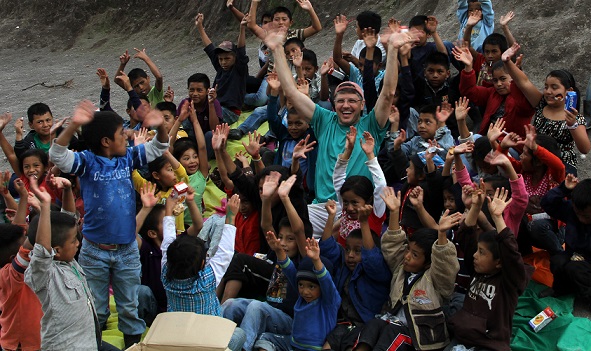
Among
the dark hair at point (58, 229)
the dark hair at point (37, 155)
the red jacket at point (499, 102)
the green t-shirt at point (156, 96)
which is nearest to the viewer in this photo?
the dark hair at point (58, 229)

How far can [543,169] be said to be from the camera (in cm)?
543

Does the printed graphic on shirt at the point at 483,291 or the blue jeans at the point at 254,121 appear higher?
the blue jeans at the point at 254,121

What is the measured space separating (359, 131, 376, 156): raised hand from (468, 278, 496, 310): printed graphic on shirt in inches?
51.1

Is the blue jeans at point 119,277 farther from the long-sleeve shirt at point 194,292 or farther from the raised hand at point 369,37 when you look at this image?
the raised hand at point 369,37

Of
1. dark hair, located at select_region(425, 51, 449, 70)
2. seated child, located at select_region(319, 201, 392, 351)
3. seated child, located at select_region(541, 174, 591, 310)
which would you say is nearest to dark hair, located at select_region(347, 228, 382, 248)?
seated child, located at select_region(319, 201, 392, 351)

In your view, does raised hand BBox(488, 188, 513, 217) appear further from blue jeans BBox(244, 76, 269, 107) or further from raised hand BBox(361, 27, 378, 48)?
blue jeans BBox(244, 76, 269, 107)

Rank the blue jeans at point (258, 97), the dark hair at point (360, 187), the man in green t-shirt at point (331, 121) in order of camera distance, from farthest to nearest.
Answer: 1. the blue jeans at point (258, 97)
2. the man in green t-shirt at point (331, 121)
3. the dark hair at point (360, 187)

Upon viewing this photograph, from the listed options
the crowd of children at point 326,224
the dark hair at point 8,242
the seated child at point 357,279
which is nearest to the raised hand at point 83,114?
the crowd of children at point 326,224

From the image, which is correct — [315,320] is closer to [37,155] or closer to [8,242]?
[8,242]

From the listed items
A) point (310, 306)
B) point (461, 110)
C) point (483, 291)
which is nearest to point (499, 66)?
point (461, 110)

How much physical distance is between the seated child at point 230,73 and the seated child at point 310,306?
3436mm

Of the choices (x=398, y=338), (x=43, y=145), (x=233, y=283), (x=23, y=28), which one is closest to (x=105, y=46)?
(x=23, y=28)

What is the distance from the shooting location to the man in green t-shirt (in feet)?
18.8

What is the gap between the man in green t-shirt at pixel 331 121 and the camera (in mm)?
5719
